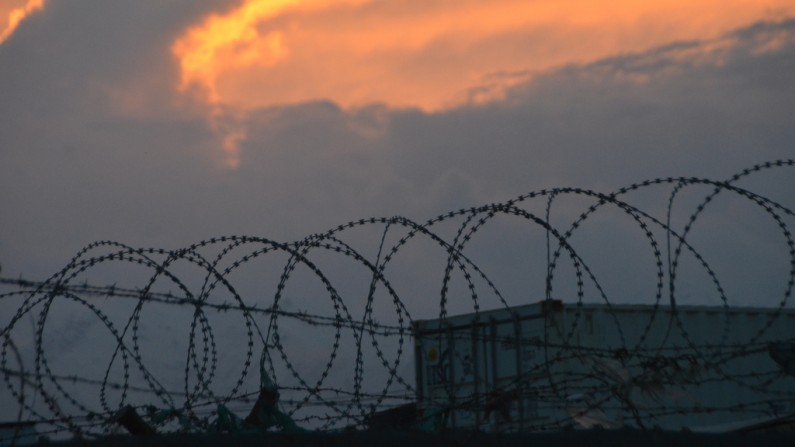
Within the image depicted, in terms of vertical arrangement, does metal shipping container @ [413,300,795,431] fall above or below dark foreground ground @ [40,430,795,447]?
above

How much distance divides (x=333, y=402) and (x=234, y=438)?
1044 mm

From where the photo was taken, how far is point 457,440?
7000mm

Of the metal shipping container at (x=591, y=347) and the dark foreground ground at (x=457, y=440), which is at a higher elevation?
the metal shipping container at (x=591, y=347)

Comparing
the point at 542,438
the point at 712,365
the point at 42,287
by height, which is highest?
the point at 42,287

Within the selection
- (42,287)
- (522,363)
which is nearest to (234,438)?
(42,287)

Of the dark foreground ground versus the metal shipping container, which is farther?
the metal shipping container

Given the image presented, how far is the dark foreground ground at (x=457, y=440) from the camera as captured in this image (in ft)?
21.1

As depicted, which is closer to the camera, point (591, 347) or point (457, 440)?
point (457, 440)

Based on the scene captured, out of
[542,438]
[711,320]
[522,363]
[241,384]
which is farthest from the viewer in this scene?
[711,320]

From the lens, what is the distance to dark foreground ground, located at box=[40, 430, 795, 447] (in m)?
6.43

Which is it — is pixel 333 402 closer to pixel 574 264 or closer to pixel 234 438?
pixel 234 438

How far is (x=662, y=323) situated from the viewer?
15102 millimetres

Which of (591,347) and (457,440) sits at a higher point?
(591,347)

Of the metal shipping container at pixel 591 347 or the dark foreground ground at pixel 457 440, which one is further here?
the metal shipping container at pixel 591 347
